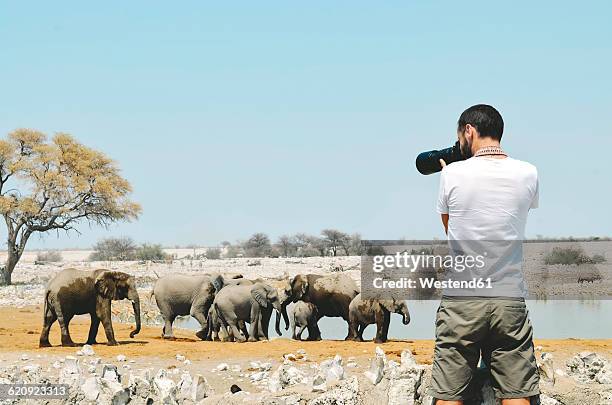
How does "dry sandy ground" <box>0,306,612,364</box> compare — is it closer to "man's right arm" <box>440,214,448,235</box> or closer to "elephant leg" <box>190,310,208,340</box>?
"elephant leg" <box>190,310,208,340</box>

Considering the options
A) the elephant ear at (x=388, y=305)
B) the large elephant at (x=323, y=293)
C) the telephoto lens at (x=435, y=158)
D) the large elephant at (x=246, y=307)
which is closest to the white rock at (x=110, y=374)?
the telephoto lens at (x=435, y=158)

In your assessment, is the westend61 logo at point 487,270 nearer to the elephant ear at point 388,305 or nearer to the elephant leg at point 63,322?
the elephant ear at point 388,305

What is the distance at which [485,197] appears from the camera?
3.88 m

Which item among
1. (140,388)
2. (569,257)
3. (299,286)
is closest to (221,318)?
(299,286)

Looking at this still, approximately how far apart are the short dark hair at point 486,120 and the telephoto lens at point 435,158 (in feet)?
0.74

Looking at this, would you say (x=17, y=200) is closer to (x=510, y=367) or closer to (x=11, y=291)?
(x=11, y=291)

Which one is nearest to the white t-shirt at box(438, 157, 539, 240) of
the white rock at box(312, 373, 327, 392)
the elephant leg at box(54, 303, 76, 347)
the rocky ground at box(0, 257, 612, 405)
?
the rocky ground at box(0, 257, 612, 405)

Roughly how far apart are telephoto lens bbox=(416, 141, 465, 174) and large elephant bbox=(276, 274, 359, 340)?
48.4ft

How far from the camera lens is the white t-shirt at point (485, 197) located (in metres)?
3.88

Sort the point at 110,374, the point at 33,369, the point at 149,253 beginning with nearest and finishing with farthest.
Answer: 1. the point at 110,374
2. the point at 33,369
3. the point at 149,253

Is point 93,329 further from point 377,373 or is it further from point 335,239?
point 335,239

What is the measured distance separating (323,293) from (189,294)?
117 inches

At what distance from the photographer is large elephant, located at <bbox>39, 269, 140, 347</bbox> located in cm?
1578

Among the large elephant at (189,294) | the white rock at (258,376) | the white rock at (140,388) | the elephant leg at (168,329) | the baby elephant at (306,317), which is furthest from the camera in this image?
the large elephant at (189,294)
